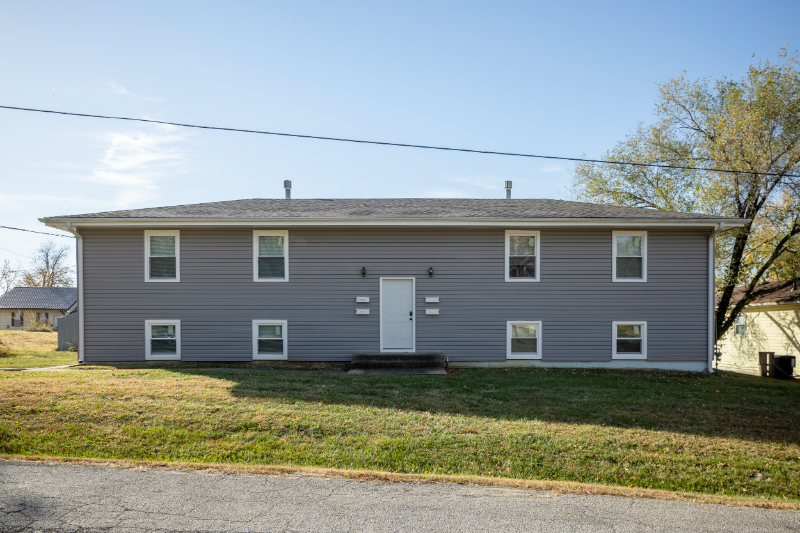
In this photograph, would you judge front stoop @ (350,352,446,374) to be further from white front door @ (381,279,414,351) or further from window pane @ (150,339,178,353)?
window pane @ (150,339,178,353)

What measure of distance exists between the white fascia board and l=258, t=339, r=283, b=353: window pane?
9.52 ft

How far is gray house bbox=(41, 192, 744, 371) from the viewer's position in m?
12.9

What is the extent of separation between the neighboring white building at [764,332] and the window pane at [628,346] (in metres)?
10.6

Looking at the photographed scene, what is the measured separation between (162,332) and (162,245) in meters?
2.17

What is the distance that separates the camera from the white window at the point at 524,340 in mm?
13117

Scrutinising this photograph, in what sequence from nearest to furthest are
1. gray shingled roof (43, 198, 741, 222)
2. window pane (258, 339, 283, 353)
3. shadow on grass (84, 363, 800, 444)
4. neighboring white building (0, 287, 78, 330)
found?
shadow on grass (84, 363, 800, 444)
gray shingled roof (43, 198, 741, 222)
window pane (258, 339, 283, 353)
neighboring white building (0, 287, 78, 330)

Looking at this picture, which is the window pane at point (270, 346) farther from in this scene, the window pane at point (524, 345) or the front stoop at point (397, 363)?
the window pane at point (524, 345)

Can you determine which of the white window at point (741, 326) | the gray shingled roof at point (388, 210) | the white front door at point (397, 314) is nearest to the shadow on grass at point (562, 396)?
the white front door at point (397, 314)

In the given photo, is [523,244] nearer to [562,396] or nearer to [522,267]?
[522,267]

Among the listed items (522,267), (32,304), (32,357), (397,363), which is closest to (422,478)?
(397,363)

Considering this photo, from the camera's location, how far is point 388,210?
45.1 feet

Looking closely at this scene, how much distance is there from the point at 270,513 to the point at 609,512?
3.01 meters

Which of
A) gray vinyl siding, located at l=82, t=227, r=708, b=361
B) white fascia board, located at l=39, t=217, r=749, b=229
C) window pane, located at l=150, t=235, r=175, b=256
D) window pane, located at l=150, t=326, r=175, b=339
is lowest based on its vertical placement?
window pane, located at l=150, t=326, r=175, b=339

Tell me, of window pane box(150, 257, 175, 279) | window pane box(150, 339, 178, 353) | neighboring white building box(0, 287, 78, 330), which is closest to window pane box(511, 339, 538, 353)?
window pane box(150, 339, 178, 353)
